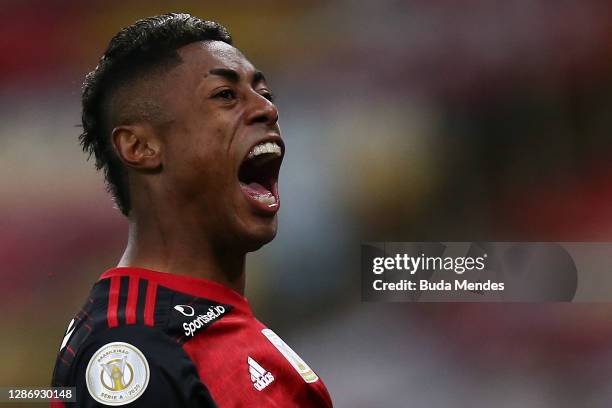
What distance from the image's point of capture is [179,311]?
1422 mm

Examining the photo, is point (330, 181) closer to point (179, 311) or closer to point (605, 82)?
point (605, 82)

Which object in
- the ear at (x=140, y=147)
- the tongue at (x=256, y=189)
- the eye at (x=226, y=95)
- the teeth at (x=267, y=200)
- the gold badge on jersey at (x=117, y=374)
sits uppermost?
the eye at (x=226, y=95)

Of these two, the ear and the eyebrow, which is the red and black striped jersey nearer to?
the ear

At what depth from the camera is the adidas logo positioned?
1390mm

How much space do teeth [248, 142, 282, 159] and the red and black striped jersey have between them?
24 cm

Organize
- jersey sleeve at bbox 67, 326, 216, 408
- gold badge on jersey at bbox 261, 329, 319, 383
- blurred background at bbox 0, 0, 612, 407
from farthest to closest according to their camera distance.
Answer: blurred background at bbox 0, 0, 612, 407 < gold badge on jersey at bbox 261, 329, 319, 383 < jersey sleeve at bbox 67, 326, 216, 408

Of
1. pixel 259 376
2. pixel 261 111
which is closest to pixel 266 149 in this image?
pixel 261 111

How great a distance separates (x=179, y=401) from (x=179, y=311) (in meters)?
0.18

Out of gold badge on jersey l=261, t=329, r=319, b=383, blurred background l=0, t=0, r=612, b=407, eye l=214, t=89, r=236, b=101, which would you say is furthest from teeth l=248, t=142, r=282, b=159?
blurred background l=0, t=0, r=612, b=407

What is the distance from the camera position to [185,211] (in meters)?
1.51

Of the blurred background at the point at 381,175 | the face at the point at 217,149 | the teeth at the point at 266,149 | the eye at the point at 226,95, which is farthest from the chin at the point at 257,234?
the blurred background at the point at 381,175

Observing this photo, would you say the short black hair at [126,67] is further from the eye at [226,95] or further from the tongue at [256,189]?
the tongue at [256,189]

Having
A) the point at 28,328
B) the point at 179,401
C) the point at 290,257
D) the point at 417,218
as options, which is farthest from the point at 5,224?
the point at 179,401

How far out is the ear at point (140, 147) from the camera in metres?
1.52
